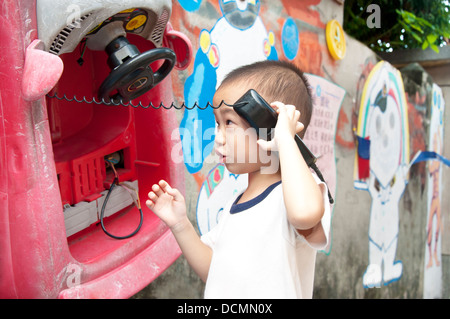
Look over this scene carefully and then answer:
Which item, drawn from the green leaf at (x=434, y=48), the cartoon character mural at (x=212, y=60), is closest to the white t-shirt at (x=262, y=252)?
the cartoon character mural at (x=212, y=60)

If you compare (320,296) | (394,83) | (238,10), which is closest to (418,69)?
(394,83)

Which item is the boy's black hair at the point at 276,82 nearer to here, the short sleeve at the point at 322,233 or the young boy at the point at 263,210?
the young boy at the point at 263,210

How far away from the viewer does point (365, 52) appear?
9.84ft

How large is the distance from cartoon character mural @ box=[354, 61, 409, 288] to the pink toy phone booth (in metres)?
2.10

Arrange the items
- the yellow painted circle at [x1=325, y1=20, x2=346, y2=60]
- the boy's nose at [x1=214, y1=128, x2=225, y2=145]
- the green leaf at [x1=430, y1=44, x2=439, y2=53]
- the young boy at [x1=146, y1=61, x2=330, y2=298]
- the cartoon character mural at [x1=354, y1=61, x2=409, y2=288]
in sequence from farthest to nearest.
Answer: the green leaf at [x1=430, y1=44, x2=439, y2=53] → the cartoon character mural at [x1=354, y1=61, x2=409, y2=288] → the yellow painted circle at [x1=325, y1=20, x2=346, y2=60] → the boy's nose at [x1=214, y1=128, x2=225, y2=145] → the young boy at [x1=146, y1=61, x2=330, y2=298]

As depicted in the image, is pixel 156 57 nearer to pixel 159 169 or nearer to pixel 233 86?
pixel 233 86

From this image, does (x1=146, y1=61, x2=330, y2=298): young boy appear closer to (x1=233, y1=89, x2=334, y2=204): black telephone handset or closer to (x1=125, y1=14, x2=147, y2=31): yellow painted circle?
(x1=233, y1=89, x2=334, y2=204): black telephone handset

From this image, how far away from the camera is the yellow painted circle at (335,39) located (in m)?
2.54

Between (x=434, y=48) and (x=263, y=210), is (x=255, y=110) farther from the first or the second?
(x=434, y=48)

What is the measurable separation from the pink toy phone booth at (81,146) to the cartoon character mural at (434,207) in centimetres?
374

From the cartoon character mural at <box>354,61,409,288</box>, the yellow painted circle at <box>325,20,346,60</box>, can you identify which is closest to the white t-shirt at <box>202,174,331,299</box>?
the yellow painted circle at <box>325,20,346,60</box>

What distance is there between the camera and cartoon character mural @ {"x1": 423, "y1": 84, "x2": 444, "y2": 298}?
4.25 meters

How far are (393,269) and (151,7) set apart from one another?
3.31 meters

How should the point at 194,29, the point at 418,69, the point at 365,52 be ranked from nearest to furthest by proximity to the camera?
the point at 194,29 < the point at 365,52 < the point at 418,69
